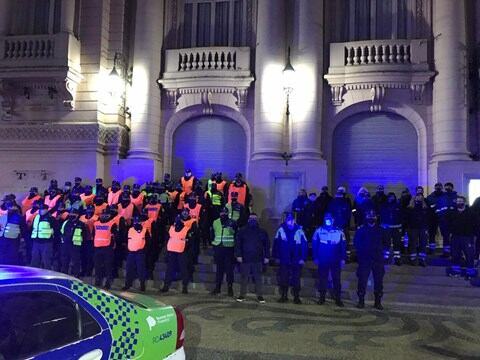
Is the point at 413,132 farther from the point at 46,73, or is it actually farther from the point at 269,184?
the point at 46,73

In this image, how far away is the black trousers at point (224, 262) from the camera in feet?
34.4

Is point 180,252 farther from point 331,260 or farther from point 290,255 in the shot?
point 331,260

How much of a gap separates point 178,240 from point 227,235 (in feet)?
3.69

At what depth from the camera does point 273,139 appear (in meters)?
15.8

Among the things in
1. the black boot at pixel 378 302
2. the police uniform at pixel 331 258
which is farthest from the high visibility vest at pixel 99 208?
the black boot at pixel 378 302

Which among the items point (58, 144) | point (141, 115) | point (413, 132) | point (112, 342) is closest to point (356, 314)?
point (112, 342)

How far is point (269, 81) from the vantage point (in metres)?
16.0

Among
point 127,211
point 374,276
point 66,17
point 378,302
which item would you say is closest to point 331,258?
point 374,276

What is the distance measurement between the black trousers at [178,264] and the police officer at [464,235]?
6.12 metres

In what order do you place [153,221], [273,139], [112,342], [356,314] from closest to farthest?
[112,342]
[356,314]
[153,221]
[273,139]

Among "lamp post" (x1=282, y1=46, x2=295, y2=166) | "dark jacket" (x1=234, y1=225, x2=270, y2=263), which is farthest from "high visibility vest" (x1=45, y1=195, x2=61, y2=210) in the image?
"lamp post" (x1=282, y1=46, x2=295, y2=166)

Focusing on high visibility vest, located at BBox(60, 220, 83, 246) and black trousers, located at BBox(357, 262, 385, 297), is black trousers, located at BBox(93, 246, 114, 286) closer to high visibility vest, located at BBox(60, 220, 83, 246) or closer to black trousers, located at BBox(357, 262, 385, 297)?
high visibility vest, located at BBox(60, 220, 83, 246)

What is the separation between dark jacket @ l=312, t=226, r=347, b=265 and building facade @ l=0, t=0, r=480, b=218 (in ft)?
17.0

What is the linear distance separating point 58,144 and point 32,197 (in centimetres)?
350
